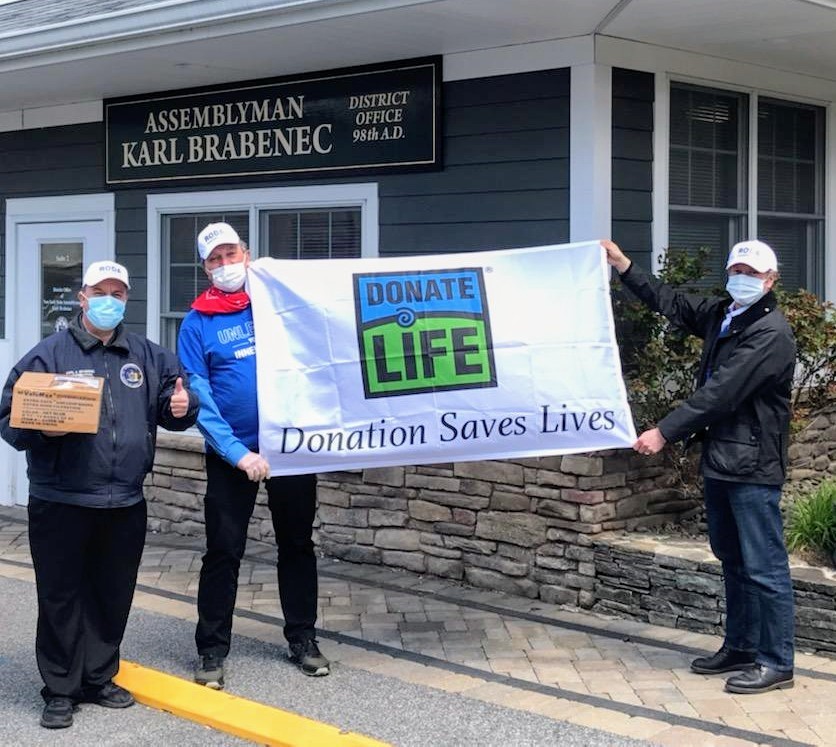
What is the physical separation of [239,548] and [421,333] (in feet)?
4.11

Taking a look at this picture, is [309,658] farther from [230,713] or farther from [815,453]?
[815,453]

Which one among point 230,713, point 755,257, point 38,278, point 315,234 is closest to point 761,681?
point 755,257

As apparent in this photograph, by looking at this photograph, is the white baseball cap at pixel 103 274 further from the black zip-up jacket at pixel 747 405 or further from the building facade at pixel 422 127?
the black zip-up jacket at pixel 747 405

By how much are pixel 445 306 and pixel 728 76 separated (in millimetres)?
2944

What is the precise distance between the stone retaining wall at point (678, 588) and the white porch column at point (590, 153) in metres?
1.71

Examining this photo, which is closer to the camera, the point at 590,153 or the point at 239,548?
the point at 239,548

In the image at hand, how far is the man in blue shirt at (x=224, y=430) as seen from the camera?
5.43 metres

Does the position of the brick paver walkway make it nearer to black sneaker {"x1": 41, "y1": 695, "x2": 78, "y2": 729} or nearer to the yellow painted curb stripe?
the yellow painted curb stripe

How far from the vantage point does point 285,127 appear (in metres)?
8.15

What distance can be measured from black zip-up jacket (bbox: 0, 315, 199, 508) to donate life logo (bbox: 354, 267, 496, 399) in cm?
90

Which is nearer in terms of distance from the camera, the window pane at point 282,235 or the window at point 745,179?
the window at point 745,179

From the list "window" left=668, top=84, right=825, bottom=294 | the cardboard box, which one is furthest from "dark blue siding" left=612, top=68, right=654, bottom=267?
the cardboard box

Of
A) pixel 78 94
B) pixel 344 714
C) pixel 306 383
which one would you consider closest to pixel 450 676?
pixel 344 714

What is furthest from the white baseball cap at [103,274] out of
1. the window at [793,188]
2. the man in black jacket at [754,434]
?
the window at [793,188]
